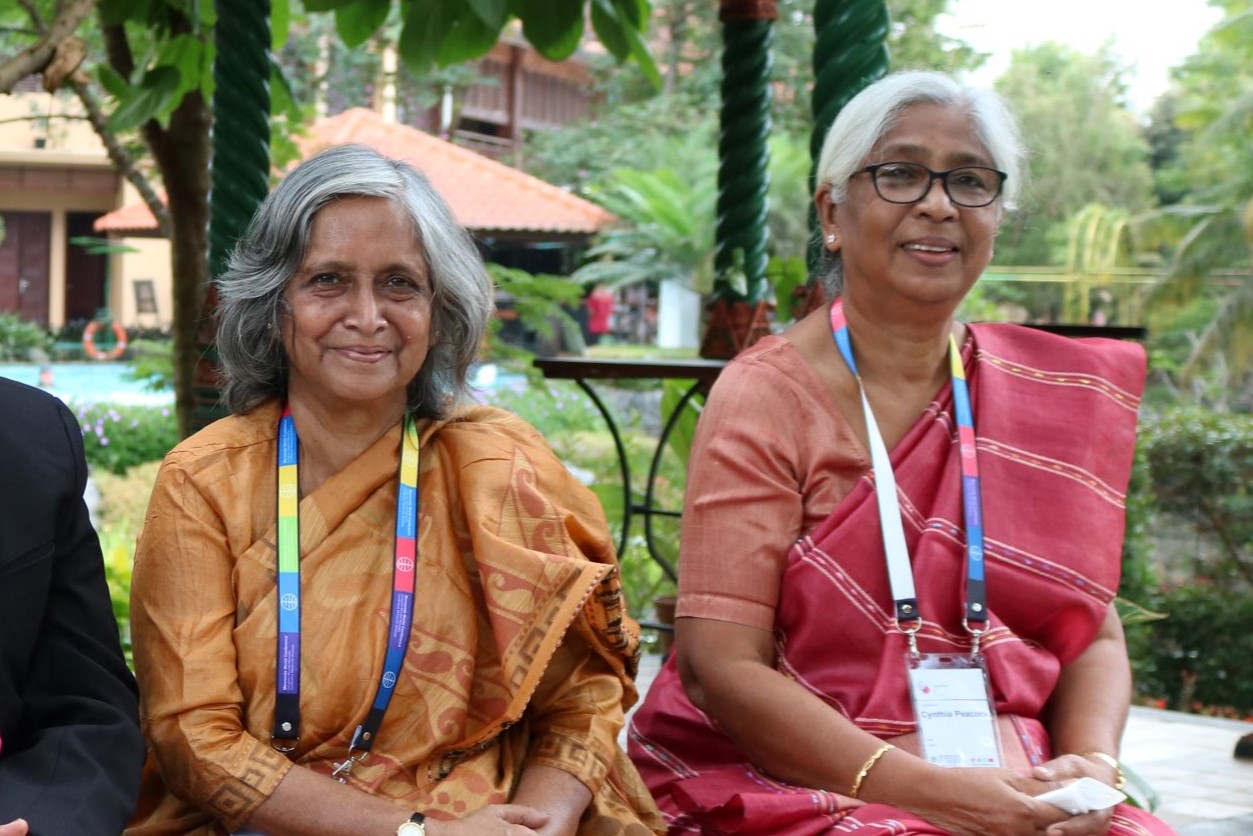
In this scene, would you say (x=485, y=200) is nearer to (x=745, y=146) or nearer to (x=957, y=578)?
(x=745, y=146)

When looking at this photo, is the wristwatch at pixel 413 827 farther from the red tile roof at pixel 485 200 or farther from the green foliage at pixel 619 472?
the red tile roof at pixel 485 200

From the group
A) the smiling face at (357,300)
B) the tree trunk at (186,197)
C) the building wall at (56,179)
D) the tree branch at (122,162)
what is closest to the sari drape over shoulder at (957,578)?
the smiling face at (357,300)

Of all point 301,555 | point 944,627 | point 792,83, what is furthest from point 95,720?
point 792,83

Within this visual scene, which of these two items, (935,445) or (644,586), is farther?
(644,586)

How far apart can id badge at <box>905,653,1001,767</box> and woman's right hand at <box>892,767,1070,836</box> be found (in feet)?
0.20

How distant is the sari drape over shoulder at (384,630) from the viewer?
2.00 metres

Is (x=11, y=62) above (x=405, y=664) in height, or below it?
above

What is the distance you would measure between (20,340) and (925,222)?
20592mm

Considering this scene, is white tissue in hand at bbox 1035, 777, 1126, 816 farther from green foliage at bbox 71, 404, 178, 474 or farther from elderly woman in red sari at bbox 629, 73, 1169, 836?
green foliage at bbox 71, 404, 178, 474

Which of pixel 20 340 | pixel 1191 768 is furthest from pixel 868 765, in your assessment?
pixel 20 340

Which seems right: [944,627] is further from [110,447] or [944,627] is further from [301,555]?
[110,447]

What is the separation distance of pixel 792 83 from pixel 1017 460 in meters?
19.7

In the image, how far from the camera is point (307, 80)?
15.9 m

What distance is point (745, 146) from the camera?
4.39 m
